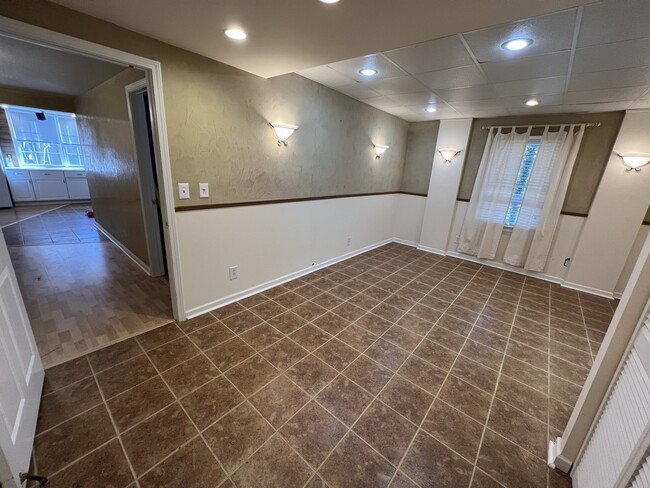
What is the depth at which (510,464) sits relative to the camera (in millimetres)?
1446

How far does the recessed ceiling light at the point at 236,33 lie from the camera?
1689 mm

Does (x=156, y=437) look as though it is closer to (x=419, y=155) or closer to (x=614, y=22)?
(x=614, y=22)

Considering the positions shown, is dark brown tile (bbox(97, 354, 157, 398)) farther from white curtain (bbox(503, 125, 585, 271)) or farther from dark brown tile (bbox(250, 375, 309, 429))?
white curtain (bbox(503, 125, 585, 271))

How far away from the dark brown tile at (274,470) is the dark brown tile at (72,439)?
0.81 metres

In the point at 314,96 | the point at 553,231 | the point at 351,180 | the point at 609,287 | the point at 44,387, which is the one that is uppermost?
the point at 314,96

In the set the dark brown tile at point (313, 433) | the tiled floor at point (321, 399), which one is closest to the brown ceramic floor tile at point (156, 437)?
the tiled floor at point (321, 399)

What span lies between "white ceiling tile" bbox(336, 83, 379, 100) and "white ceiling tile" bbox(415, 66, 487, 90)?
0.73 meters

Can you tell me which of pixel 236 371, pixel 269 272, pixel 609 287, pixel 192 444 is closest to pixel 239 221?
pixel 269 272

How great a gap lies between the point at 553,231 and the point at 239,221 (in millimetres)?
4480

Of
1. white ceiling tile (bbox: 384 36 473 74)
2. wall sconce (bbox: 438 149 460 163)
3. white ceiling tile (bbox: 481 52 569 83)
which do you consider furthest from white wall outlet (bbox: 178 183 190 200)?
wall sconce (bbox: 438 149 460 163)

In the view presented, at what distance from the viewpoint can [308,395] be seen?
5.87 ft

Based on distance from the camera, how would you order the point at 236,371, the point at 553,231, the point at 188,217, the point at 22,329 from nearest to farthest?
the point at 22,329
the point at 236,371
the point at 188,217
the point at 553,231

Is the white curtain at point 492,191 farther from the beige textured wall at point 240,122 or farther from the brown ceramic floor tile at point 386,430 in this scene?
the brown ceramic floor tile at point 386,430

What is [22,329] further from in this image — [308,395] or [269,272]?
[269,272]
